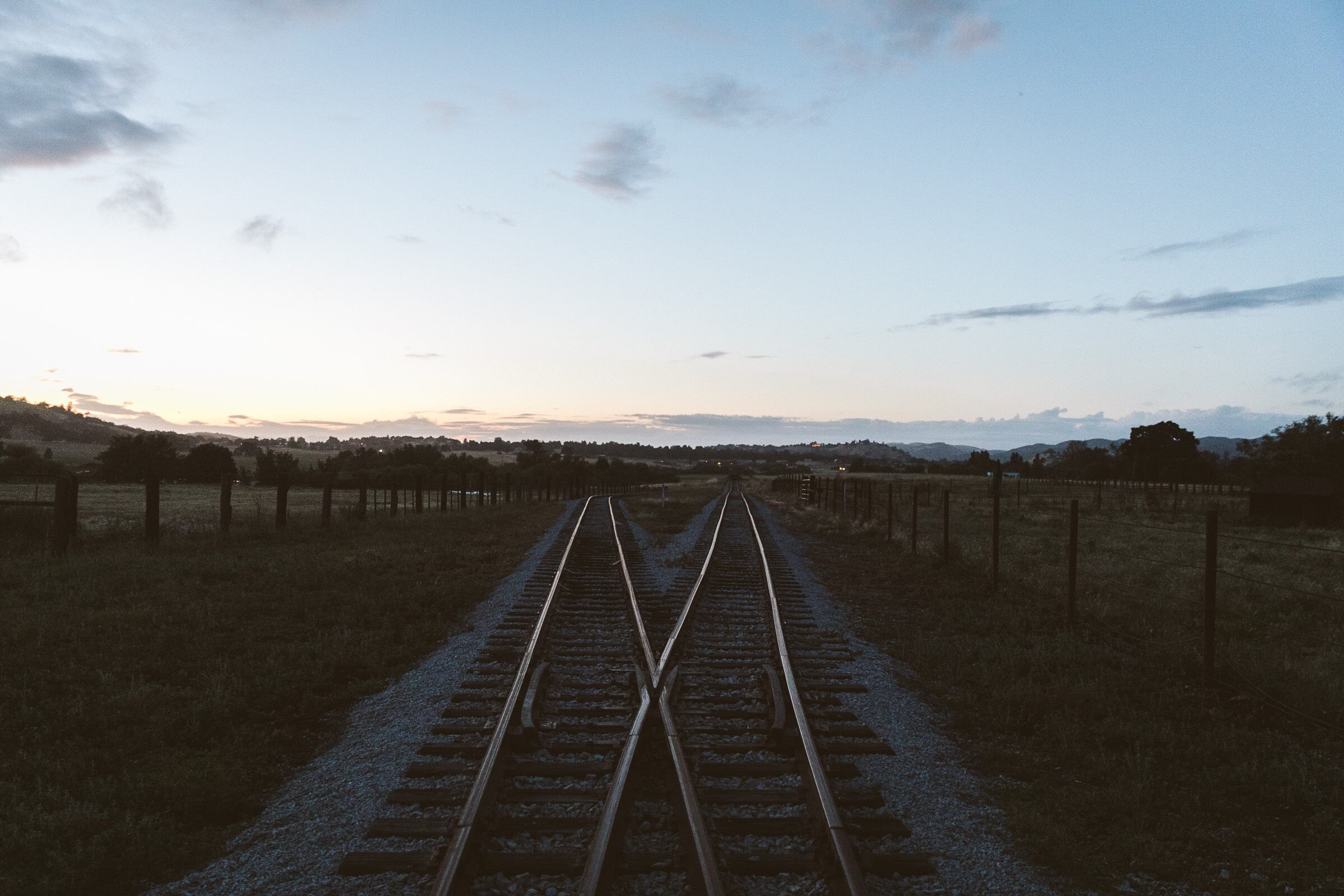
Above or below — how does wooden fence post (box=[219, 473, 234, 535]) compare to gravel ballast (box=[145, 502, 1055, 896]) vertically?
above

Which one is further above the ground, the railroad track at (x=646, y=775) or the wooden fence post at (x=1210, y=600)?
the wooden fence post at (x=1210, y=600)

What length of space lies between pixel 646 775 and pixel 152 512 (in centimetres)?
1321

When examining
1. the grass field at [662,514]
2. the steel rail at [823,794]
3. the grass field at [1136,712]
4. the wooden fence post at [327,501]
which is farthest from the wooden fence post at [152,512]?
the grass field at [1136,712]

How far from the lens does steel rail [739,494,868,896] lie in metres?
4.03

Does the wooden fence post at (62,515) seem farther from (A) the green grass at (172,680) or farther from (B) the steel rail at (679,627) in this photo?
(B) the steel rail at (679,627)

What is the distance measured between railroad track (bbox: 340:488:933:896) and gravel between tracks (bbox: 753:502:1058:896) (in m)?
0.17

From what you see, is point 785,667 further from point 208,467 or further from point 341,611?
point 208,467

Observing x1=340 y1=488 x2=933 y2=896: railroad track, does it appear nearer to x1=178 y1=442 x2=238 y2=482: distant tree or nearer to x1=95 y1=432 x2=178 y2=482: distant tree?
x1=95 y1=432 x2=178 y2=482: distant tree

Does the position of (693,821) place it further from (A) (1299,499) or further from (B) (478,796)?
(A) (1299,499)

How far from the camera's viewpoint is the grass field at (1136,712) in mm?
4879

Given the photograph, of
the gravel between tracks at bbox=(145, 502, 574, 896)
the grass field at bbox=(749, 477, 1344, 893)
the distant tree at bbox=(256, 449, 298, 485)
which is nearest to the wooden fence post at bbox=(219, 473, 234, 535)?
the gravel between tracks at bbox=(145, 502, 574, 896)

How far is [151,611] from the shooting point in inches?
384

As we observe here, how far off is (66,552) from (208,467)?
5005cm

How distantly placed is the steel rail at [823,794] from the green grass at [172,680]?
3529mm
